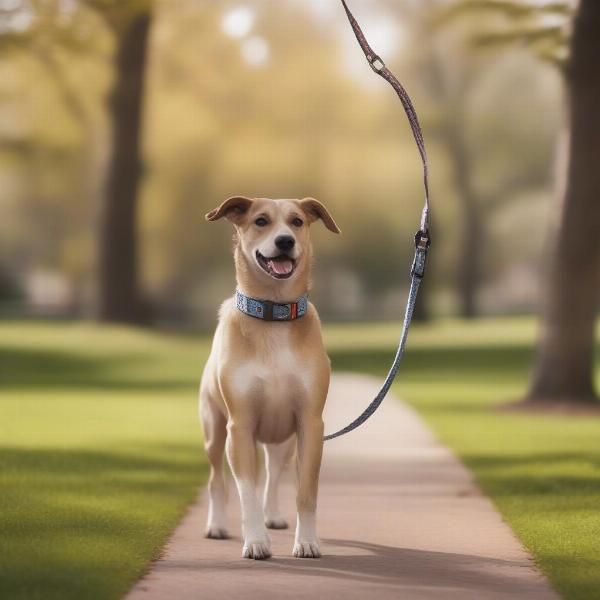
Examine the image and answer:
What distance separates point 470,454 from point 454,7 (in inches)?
289

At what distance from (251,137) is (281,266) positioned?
3462 cm

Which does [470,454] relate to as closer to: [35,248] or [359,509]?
[359,509]

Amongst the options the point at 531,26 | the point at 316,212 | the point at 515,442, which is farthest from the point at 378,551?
the point at 531,26

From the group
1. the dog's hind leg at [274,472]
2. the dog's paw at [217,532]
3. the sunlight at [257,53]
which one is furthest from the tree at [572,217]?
the sunlight at [257,53]

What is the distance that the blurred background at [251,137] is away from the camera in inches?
1323

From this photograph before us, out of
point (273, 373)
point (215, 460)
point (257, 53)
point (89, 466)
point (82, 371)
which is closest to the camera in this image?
point (273, 373)

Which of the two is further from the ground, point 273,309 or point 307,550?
point 273,309

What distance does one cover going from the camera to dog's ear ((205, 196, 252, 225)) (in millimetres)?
7238

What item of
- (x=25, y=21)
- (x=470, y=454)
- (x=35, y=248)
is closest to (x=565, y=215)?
(x=470, y=454)

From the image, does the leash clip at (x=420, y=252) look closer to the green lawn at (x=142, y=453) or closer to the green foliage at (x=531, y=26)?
the green lawn at (x=142, y=453)

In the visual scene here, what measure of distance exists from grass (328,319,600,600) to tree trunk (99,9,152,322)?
18.5ft

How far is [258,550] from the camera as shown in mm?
7020

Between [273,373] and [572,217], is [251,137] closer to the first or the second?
[572,217]

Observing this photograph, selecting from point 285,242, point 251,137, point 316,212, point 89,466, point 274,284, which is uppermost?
point 251,137
